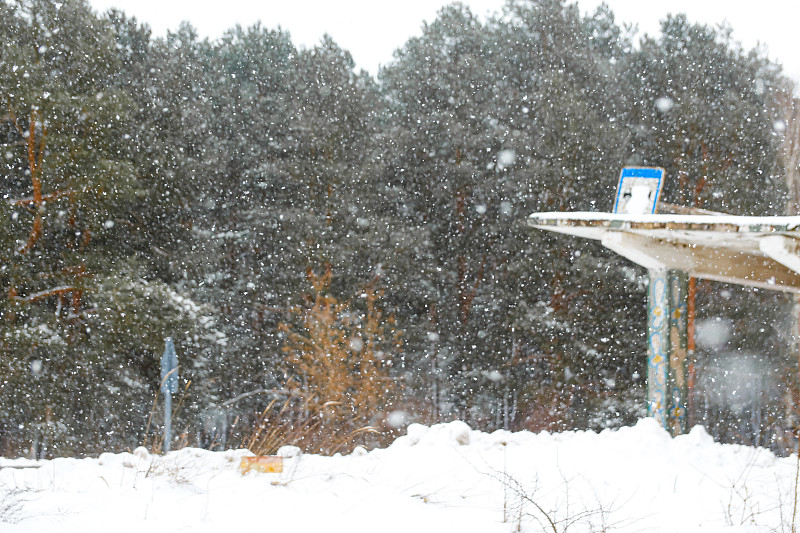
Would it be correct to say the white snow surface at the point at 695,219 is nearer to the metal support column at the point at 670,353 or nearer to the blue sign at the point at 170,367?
the metal support column at the point at 670,353

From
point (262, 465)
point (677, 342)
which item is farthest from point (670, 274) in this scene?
point (262, 465)

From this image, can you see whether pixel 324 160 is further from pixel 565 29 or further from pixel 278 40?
pixel 565 29

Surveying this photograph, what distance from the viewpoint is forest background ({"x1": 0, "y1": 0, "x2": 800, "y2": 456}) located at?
48.7 ft

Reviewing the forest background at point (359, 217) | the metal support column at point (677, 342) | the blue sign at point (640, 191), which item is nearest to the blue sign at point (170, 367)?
the blue sign at point (640, 191)

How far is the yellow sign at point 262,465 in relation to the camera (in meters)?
4.77

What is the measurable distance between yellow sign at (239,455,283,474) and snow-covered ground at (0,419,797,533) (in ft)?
0.20

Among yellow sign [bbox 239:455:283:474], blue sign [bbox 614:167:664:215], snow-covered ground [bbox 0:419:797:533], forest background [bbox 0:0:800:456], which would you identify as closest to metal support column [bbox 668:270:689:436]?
blue sign [bbox 614:167:664:215]

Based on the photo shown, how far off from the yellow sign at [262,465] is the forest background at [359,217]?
973 centimetres

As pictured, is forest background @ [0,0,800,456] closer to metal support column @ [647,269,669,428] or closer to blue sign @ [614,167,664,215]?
metal support column @ [647,269,669,428]

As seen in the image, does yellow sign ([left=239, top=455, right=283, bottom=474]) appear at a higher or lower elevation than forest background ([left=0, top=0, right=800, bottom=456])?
lower

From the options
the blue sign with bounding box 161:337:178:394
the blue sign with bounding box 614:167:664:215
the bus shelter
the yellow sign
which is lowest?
the yellow sign

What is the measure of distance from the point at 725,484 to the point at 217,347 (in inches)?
543

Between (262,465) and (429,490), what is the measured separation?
104 centimetres

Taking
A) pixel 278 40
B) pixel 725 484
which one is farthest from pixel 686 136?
pixel 725 484
